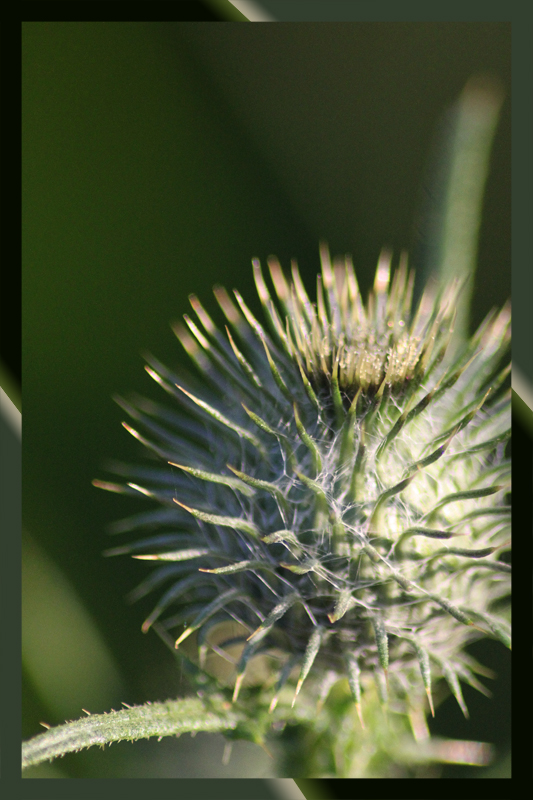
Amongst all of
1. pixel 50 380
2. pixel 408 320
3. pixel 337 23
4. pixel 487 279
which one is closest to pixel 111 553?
pixel 50 380

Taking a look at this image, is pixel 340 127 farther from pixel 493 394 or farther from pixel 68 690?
pixel 68 690

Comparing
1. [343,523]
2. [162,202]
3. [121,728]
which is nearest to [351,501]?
[343,523]

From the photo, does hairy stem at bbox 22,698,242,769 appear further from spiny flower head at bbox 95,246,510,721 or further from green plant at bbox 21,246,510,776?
spiny flower head at bbox 95,246,510,721

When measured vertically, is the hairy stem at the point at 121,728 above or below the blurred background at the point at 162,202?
below

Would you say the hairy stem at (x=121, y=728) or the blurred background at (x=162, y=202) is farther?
the blurred background at (x=162, y=202)

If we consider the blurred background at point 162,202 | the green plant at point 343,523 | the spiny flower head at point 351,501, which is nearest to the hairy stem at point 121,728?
the green plant at point 343,523

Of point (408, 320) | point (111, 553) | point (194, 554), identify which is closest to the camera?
point (194, 554)

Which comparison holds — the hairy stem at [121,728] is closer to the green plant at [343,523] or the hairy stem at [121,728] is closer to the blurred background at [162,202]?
the green plant at [343,523]
